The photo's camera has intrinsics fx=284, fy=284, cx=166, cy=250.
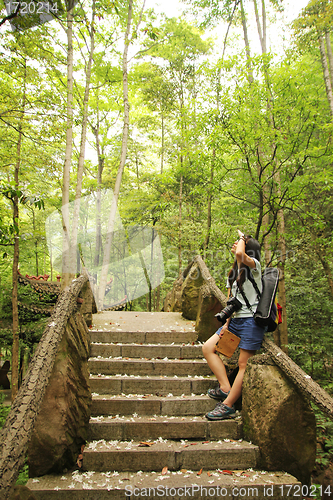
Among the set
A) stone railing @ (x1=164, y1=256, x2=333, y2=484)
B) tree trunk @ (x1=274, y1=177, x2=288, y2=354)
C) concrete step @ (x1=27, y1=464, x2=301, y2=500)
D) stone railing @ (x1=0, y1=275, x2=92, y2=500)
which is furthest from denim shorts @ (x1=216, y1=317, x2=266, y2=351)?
tree trunk @ (x1=274, y1=177, x2=288, y2=354)

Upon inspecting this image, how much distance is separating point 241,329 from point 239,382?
518mm

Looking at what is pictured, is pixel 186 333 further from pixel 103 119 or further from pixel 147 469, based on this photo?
pixel 103 119

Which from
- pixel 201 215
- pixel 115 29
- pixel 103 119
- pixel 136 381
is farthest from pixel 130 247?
pixel 136 381

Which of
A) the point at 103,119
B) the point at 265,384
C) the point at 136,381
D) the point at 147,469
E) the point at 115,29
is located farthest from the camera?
the point at 103,119

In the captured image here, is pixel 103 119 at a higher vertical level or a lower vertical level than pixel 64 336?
higher

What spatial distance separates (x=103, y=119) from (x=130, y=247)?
7.55 m

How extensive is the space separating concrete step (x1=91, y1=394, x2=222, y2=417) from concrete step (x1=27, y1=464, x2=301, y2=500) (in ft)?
2.01

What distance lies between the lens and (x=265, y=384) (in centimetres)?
267

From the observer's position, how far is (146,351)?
385cm

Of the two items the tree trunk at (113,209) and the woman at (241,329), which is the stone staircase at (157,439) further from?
the tree trunk at (113,209)

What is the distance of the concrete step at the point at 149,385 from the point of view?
3.27 metres

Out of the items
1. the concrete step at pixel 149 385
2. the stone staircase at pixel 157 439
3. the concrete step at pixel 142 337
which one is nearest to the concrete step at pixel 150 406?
the stone staircase at pixel 157 439

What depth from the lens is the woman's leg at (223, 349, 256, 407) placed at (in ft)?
9.31

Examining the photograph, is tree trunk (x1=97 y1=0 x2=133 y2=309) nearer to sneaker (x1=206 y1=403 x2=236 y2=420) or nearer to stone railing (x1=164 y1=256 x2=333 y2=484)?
sneaker (x1=206 y1=403 x2=236 y2=420)
